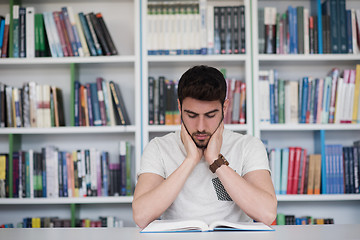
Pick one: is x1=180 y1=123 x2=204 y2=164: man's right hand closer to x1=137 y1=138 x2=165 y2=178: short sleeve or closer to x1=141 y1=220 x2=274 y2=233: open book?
x1=137 y1=138 x2=165 y2=178: short sleeve

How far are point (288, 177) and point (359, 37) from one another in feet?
3.42

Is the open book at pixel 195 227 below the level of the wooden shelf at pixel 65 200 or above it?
above

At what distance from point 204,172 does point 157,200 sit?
272 mm

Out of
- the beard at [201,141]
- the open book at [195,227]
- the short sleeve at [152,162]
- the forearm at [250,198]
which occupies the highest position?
the beard at [201,141]

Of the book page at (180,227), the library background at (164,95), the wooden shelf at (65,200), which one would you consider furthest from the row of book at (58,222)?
the book page at (180,227)

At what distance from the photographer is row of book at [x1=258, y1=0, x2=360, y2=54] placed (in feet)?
9.46

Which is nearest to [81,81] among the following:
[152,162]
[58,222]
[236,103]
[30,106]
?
[30,106]

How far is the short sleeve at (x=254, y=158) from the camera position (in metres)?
1.73

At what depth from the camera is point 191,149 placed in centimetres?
171

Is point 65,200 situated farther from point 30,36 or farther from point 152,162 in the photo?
point 152,162

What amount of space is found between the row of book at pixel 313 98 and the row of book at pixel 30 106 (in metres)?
1.36

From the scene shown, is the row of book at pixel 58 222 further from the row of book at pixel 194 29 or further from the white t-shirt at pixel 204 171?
the white t-shirt at pixel 204 171

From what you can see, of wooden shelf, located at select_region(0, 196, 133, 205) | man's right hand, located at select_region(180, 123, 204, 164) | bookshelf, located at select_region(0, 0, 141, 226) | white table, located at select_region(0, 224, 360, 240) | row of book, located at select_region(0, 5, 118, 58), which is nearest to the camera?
white table, located at select_region(0, 224, 360, 240)

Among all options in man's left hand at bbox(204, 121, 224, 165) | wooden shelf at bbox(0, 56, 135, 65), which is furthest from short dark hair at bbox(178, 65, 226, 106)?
wooden shelf at bbox(0, 56, 135, 65)
